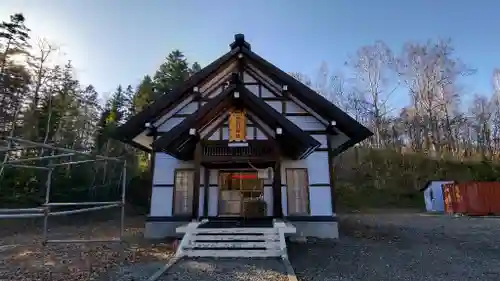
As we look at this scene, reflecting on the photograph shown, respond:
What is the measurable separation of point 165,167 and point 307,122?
5393 millimetres

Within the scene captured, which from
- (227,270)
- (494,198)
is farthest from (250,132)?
(494,198)

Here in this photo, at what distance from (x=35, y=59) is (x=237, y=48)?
17.0 m

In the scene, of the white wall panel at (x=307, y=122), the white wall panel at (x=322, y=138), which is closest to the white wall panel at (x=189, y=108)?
the white wall panel at (x=307, y=122)

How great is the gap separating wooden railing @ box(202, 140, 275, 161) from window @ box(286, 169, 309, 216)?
1651mm

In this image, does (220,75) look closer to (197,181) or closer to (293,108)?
(293,108)

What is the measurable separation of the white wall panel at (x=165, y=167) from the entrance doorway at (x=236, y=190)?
1.41 metres

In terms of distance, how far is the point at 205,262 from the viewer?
6.66 m

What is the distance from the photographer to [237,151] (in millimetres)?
9945

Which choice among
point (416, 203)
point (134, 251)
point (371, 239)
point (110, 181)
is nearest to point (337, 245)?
point (371, 239)

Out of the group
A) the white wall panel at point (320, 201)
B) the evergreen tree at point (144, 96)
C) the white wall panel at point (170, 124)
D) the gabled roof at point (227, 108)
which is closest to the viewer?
the gabled roof at point (227, 108)

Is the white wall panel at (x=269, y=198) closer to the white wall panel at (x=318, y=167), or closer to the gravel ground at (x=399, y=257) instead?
the white wall panel at (x=318, y=167)

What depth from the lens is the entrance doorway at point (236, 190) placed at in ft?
37.3

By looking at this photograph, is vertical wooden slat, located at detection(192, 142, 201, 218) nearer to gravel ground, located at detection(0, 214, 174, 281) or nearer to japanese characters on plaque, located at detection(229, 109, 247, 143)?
japanese characters on plaque, located at detection(229, 109, 247, 143)

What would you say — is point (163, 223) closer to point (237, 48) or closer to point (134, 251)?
point (134, 251)
